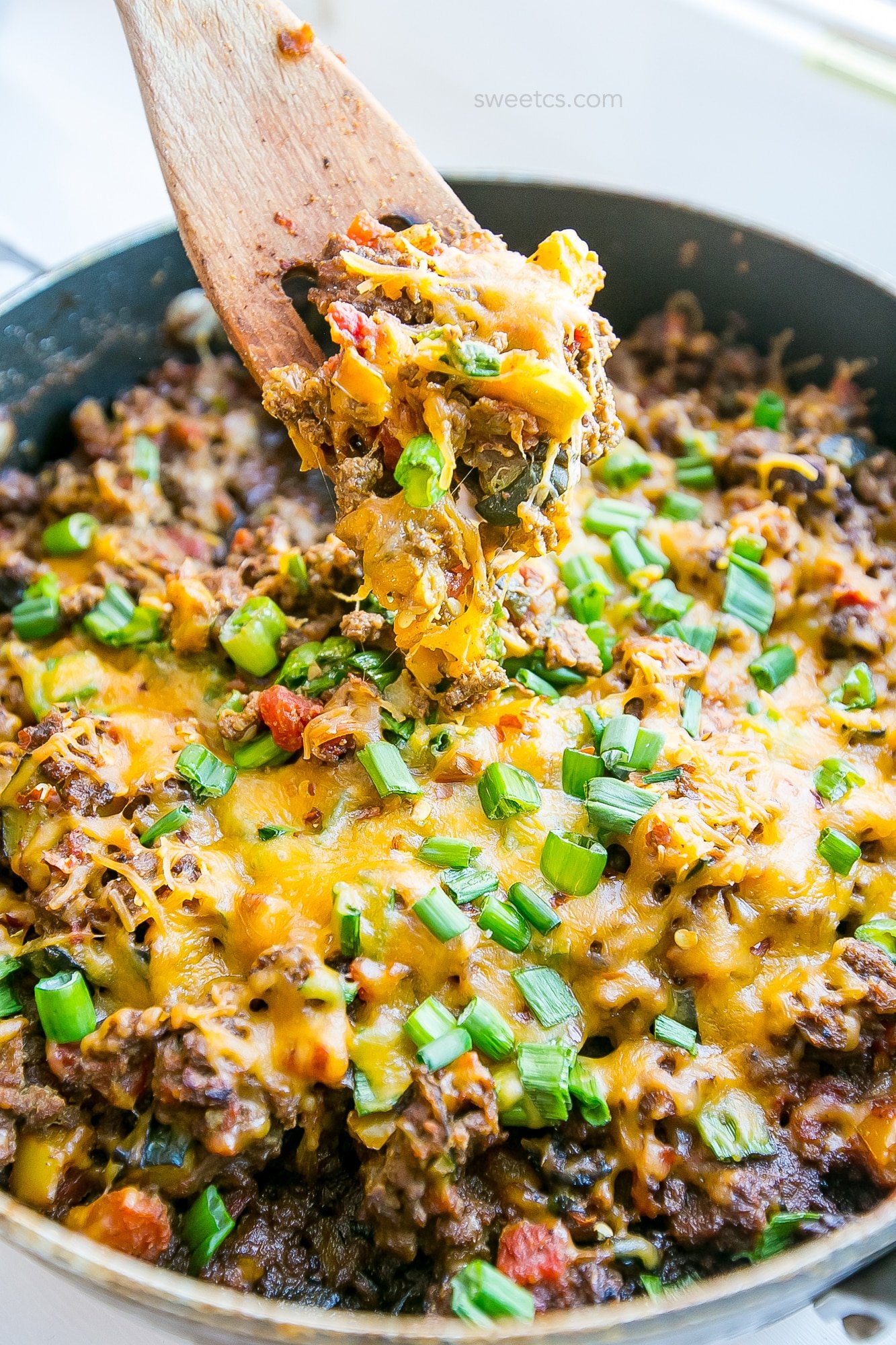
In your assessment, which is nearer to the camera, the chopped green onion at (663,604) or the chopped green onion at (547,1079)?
the chopped green onion at (547,1079)

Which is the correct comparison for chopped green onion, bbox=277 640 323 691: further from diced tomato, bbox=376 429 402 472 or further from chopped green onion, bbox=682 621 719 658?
chopped green onion, bbox=682 621 719 658

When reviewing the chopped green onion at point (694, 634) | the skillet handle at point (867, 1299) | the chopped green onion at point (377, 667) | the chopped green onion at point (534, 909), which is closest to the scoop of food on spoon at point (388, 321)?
the chopped green onion at point (377, 667)

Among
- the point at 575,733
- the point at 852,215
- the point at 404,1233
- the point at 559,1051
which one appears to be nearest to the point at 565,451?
the point at 575,733

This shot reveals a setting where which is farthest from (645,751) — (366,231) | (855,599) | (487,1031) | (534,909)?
(366,231)

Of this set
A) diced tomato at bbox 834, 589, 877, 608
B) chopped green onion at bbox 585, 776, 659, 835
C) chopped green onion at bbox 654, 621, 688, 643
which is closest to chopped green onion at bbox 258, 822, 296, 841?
chopped green onion at bbox 585, 776, 659, 835

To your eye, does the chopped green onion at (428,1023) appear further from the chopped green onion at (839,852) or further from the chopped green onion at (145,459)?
the chopped green onion at (145,459)

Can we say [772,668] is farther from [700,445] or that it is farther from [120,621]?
[120,621]

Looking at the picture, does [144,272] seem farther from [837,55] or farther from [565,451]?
[837,55]
